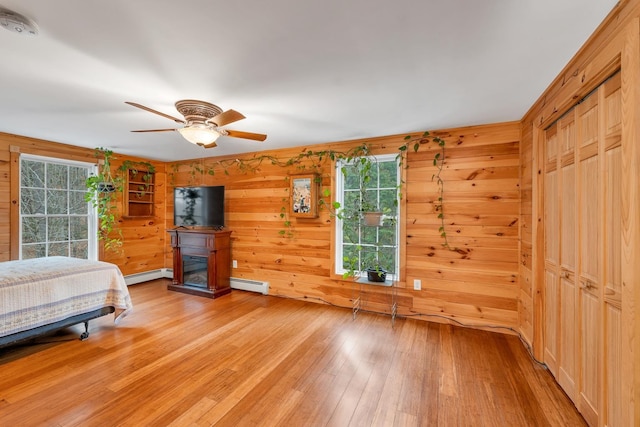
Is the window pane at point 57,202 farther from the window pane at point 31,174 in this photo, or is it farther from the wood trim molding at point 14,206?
the wood trim molding at point 14,206

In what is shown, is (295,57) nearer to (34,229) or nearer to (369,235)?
(369,235)

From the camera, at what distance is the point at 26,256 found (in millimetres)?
3699

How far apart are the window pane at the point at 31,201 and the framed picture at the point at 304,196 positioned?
3427 mm

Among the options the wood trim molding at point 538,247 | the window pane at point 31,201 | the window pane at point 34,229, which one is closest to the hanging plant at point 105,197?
the window pane at point 31,201

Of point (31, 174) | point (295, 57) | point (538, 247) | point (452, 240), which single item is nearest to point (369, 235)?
point (452, 240)

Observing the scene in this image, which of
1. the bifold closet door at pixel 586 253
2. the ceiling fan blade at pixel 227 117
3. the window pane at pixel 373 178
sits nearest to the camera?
the bifold closet door at pixel 586 253

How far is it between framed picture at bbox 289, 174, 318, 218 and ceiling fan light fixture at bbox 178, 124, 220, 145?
64.8 inches

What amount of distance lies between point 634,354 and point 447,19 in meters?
1.74

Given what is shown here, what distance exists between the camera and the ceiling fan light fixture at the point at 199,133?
2.33 m

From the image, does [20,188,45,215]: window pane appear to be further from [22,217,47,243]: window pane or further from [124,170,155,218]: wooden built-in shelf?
[124,170,155,218]: wooden built-in shelf

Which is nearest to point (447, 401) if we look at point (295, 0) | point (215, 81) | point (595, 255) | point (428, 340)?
point (428, 340)

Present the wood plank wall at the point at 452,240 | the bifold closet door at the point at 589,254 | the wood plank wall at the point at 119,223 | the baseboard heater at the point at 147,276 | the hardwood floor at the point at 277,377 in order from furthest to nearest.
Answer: the baseboard heater at the point at 147,276 < the wood plank wall at the point at 119,223 < the wood plank wall at the point at 452,240 < the hardwood floor at the point at 277,377 < the bifold closet door at the point at 589,254

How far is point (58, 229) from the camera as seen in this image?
13.2 ft

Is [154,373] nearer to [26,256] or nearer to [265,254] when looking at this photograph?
[265,254]
